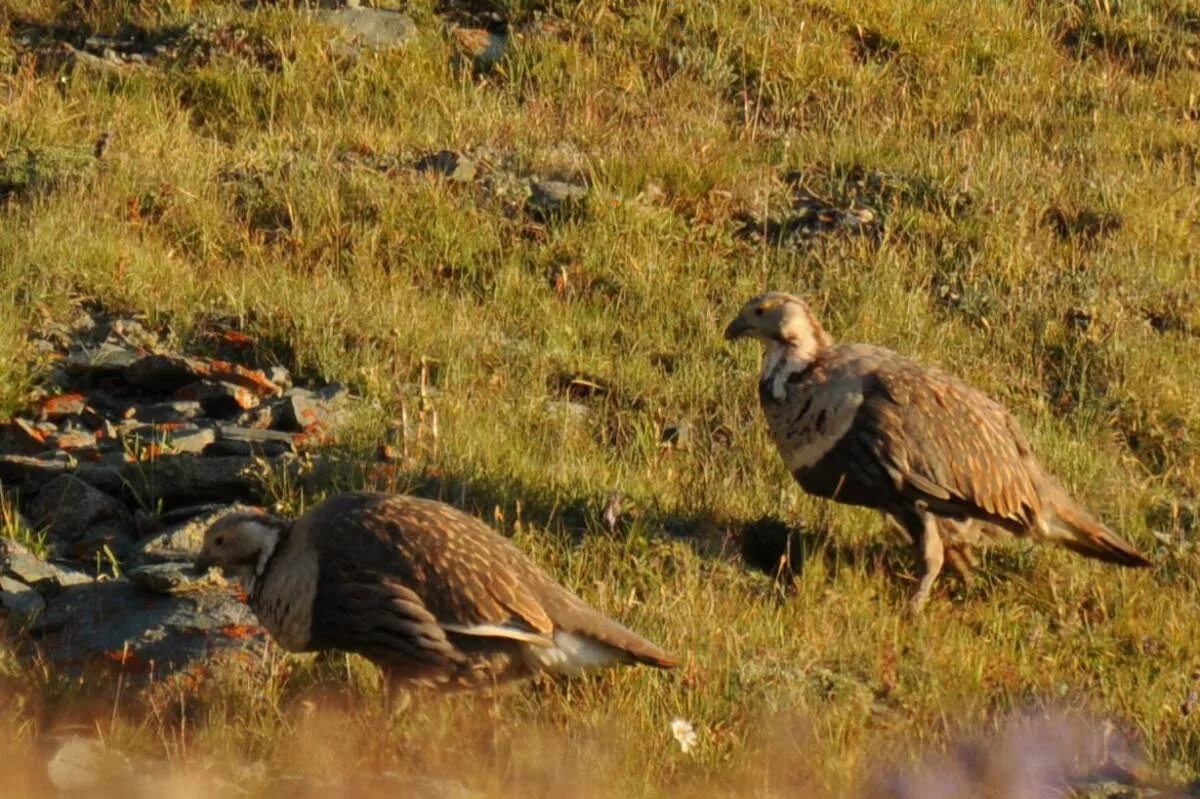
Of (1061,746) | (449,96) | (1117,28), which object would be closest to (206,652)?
(1061,746)

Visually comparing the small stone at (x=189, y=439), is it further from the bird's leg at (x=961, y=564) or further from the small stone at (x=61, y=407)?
the bird's leg at (x=961, y=564)

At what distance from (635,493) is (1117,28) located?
7.46 metres

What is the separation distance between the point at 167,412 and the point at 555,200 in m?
3.20

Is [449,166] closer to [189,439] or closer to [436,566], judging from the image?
[189,439]

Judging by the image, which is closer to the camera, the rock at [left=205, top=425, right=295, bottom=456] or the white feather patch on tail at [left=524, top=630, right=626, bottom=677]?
the white feather patch on tail at [left=524, top=630, right=626, bottom=677]

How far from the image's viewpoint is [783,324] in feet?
30.0

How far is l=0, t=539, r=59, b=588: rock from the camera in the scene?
8023 millimetres

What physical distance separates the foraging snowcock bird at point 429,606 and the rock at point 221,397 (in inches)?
104

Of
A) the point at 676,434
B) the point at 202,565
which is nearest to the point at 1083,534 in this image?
the point at 676,434

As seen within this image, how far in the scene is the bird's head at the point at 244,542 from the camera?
7383 millimetres

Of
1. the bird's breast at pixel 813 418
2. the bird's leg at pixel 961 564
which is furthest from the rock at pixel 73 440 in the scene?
the bird's leg at pixel 961 564

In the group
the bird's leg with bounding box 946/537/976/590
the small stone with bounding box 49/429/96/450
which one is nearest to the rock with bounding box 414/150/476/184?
the small stone with bounding box 49/429/96/450

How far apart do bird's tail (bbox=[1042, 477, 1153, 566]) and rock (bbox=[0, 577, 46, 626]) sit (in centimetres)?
410

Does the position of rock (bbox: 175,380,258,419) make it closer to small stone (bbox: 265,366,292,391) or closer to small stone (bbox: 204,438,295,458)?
small stone (bbox: 265,366,292,391)
